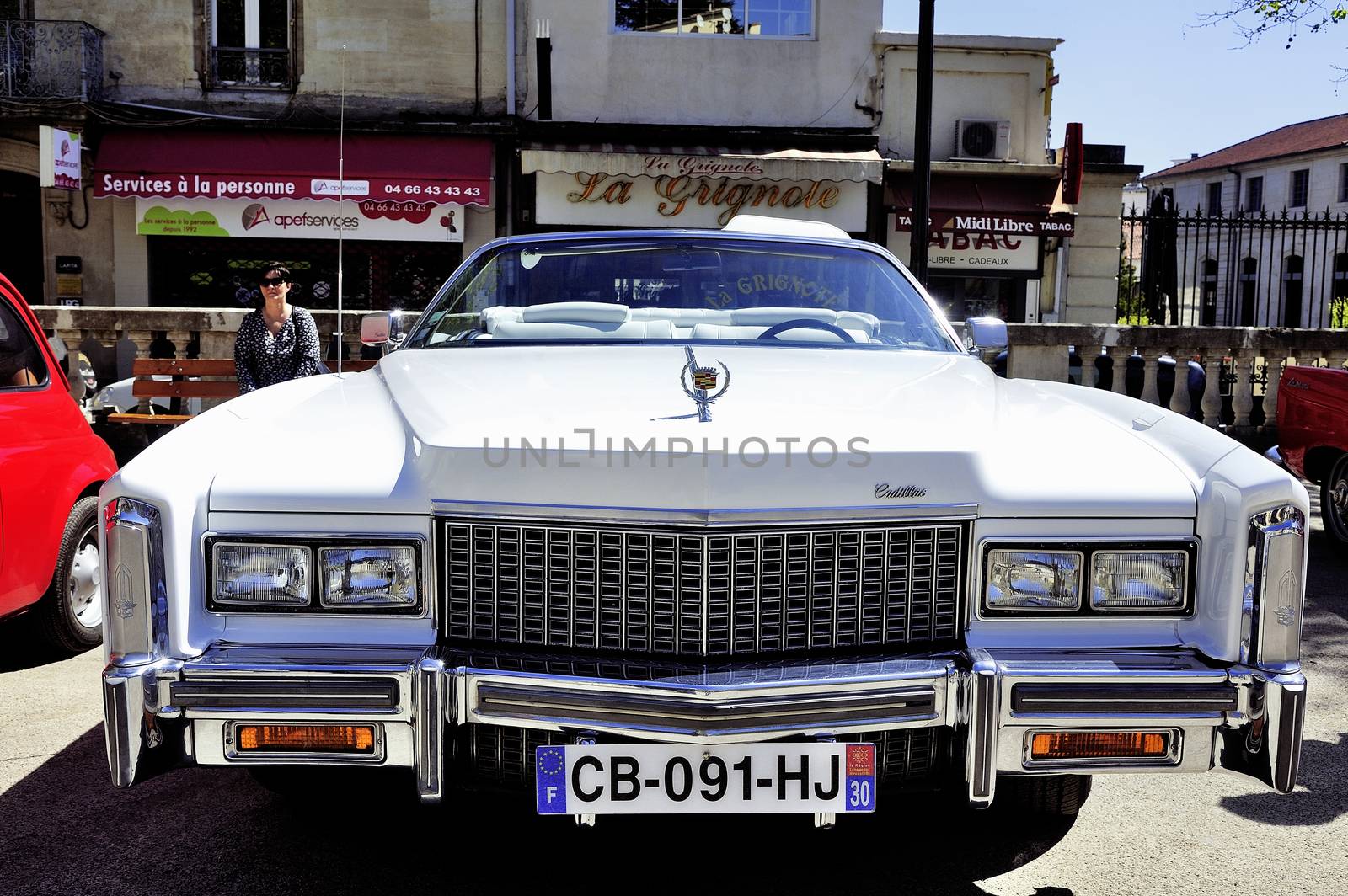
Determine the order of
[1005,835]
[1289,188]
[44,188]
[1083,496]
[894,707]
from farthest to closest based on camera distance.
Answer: [1289,188] → [44,188] → [1005,835] → [1083,496] → [894,707]

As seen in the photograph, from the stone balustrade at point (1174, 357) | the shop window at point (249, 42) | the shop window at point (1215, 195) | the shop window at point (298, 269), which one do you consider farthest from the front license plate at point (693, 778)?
the shop window at point (1215, 195)

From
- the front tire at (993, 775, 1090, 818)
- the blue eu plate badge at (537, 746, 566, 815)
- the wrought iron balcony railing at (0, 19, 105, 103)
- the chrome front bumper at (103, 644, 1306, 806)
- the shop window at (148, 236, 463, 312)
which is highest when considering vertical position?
the wrought iron balcony railing at (0, 19, 105, 103)

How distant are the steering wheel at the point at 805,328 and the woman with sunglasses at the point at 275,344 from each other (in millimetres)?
3950

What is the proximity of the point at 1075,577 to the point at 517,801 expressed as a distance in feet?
5.64

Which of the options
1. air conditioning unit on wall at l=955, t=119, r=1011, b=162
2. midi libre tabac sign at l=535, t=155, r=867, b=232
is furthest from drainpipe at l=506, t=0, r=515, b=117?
air conditioning unit on wall at l=955, t=119, r=1011, b=162

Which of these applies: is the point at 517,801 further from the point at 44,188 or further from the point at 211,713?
the point at 44,188

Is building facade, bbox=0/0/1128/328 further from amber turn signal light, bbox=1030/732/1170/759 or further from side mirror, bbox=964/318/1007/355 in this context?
amber turn signal light, bbox=1030/732/1170/759

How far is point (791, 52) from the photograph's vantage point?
58.5 feet

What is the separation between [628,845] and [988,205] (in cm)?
1566

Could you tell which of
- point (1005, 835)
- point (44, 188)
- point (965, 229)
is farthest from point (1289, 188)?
point (1005, 835)

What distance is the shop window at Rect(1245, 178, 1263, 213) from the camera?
171ft

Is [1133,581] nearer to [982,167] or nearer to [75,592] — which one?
[75,592]

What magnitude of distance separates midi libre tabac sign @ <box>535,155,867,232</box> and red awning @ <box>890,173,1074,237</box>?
2.61 feet

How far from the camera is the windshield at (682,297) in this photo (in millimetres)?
3975
